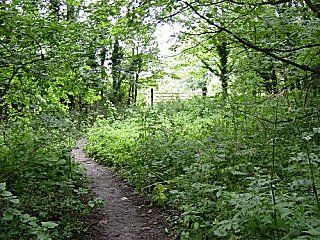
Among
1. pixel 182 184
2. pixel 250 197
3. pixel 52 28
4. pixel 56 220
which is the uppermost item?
pixel 52 28

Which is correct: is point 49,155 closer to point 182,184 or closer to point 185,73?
point 182,184

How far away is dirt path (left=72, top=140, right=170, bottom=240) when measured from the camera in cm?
Answer: 494

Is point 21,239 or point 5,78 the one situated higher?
point 5,78

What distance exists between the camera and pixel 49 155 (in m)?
5.27

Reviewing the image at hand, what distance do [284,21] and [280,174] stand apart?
234 centimetres

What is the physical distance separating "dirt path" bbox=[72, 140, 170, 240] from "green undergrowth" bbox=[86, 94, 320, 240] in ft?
0.93

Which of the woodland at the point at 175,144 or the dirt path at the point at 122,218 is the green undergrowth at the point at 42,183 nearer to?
the woodland at the point at 175,144

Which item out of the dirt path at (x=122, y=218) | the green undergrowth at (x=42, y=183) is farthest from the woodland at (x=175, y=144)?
the dirt path at (x=122, y=218)

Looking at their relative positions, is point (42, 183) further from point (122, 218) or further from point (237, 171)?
point (237, 171)

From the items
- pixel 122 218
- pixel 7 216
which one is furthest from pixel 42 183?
pixel 7 216

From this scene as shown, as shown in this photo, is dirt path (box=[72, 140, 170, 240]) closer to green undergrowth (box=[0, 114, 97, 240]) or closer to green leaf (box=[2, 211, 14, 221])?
green undergrowth (box=[0, 114, 97, 240])

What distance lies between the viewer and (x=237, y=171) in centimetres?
455

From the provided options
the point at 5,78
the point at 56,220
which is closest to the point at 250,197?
the point at 56,220

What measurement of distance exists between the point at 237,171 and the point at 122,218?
224 cm
